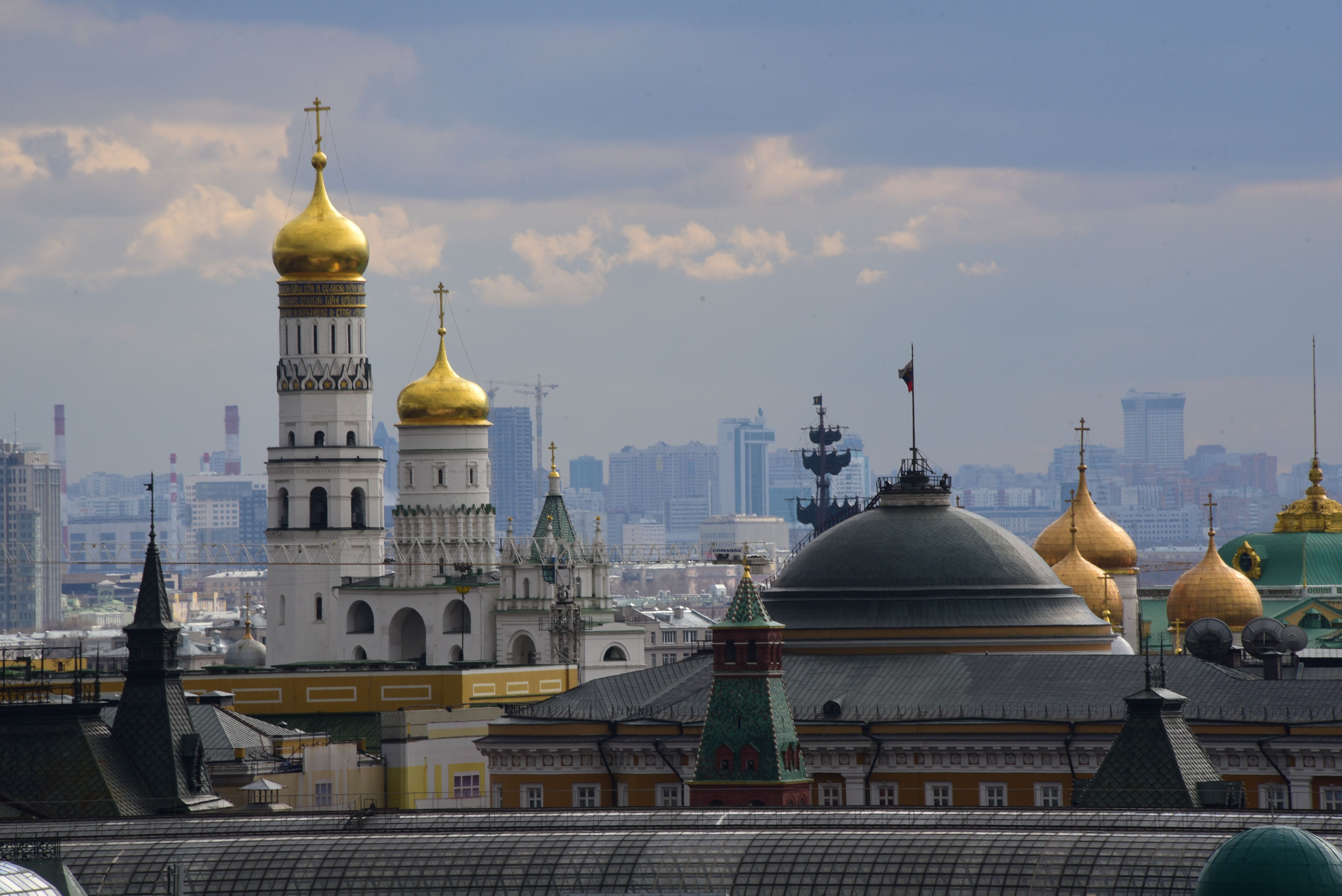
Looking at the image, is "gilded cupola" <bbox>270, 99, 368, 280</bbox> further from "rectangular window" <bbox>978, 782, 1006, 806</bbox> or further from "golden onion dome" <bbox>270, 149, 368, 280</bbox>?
"rectangular window" <bbox>978, 782, 1006, 806</bbox>

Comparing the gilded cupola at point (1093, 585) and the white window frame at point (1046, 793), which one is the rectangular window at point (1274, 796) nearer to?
the white window frame at point (1046, 793)

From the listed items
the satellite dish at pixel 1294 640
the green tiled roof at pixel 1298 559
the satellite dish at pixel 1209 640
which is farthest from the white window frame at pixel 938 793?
the green tiled roof at pixel 1298 559

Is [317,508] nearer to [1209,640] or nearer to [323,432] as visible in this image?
[323,432]

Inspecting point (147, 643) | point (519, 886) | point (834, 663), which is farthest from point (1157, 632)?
point (519, 886)

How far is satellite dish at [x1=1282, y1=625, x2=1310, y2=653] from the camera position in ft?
306

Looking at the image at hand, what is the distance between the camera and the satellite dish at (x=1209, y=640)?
93250 millimetres

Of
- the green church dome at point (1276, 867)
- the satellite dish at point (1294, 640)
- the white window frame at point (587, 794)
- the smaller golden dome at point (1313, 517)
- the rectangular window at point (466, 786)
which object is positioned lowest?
the rectangular window at point (466, 786)

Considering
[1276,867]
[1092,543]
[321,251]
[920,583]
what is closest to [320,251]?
[321,251]

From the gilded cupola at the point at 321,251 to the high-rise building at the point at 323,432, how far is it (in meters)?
0.03

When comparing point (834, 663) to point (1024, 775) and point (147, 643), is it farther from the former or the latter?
point (147, 643)

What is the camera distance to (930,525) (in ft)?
275

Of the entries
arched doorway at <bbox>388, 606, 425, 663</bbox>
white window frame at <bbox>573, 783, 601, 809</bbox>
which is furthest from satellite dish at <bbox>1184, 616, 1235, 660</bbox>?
arched doorway at <bbox>388, 606, 425, 663</bbox>

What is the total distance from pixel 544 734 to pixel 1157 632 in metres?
38.0

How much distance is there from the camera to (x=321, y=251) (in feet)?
419
